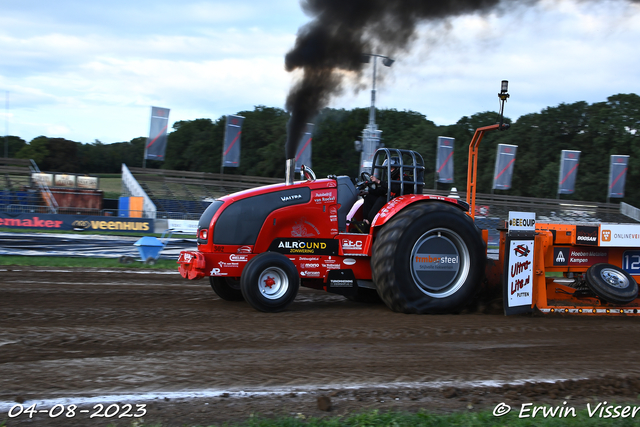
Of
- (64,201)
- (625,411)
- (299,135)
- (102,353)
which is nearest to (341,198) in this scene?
(299,135)

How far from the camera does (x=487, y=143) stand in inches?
1785

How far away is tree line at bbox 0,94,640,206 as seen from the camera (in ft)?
123

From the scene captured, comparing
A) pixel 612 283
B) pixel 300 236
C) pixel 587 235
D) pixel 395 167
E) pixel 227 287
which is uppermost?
pixel 395 167

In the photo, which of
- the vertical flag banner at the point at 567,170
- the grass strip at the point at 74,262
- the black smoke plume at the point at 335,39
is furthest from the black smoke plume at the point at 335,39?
the vertical flag banner at the point at 567,170

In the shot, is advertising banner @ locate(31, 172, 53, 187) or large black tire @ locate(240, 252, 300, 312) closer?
large black tire @ locate(240, 252, 300, 312)

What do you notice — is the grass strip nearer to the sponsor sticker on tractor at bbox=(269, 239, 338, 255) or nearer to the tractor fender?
the sponsor sticker on tractor at bbox=(269, 239, 338, 255)

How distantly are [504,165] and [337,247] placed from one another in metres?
24.9

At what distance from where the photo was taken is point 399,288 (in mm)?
6633

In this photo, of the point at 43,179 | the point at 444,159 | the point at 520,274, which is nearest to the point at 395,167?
the point at 520,274

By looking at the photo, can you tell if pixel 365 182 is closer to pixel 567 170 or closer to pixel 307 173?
pixel 307 173

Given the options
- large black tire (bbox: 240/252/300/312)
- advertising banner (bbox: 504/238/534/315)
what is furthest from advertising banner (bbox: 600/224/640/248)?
large black tire (bbox: 240/252/300/312)

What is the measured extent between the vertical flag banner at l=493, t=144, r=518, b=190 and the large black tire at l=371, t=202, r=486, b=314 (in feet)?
78.2

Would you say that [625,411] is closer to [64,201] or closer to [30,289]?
[30,289]

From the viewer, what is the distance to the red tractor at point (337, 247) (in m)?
6.62
